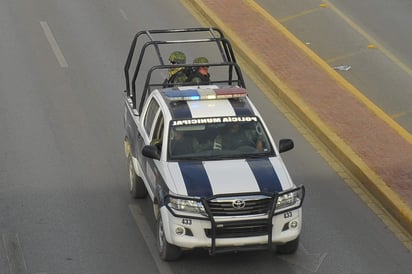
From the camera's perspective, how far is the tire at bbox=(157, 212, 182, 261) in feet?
45.2

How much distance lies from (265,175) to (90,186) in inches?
161

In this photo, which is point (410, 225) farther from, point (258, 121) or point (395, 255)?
point (258, 121)

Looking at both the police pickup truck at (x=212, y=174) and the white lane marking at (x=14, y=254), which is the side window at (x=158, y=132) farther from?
the white lane marking at (x=14, y=254)

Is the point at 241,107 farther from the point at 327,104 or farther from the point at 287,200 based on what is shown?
the point at 327,104

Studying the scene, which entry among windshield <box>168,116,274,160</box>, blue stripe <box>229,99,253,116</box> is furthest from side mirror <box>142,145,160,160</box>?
blue stripe <box>229,99,253,116</box>

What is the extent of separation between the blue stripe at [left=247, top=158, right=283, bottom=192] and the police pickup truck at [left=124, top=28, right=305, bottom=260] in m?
0.01

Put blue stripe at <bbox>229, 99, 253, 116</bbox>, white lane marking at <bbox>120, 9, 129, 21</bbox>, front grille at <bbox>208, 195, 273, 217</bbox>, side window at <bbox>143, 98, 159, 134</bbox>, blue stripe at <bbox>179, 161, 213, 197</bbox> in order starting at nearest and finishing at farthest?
front grille at <bbox>208, 195, 273, 217</bbox> < blue stripe at <bbox>179, 161, 213, 197</bbox> < blue stripe at <bbox>229, 99, 253, 116</bbox> < side window at <bbox>143, 98, 159, 134</bbox> < white lane marking at <bbox>120, 9, 129, 21</bbox>

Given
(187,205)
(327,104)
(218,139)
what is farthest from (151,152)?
(327,104)

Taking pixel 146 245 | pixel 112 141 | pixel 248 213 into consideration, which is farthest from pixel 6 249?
pixel 112 141

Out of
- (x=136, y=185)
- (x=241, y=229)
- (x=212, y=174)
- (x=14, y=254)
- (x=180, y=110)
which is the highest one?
(x=180, y=110)

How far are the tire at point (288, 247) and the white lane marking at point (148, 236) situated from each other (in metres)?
1.48

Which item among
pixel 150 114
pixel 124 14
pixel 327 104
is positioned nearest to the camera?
pixel 150 114

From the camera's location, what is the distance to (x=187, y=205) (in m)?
13.3

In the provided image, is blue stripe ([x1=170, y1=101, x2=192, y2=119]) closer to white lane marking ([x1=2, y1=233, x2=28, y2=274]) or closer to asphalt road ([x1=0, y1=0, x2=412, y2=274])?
asphalt road ([x1=0, y1=0, x2=412, y2=274])
